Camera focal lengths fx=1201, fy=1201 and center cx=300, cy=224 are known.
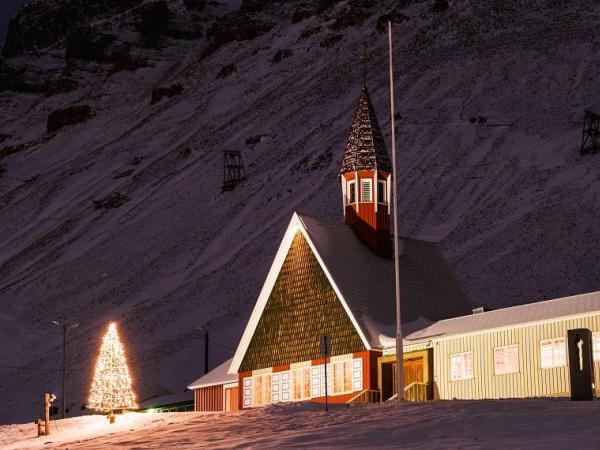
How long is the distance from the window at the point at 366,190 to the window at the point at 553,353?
11.9 m

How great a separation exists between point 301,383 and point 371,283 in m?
3.93

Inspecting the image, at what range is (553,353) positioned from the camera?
31500mm

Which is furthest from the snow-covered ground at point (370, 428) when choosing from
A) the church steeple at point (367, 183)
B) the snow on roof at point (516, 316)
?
the church steeple at point (367, 183)

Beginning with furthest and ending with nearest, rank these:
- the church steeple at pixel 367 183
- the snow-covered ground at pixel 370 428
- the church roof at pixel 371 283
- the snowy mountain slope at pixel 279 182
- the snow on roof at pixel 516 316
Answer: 1. the snowy mountain slope at pixel 279 182
2. the church steeple at pixel 367 183
3. the church roof at pixel 371 283
4. the snow on roof at pixel 516 316
5. the snow-covered ground at pixel 370 428

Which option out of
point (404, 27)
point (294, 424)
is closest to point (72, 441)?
point (294, 424)

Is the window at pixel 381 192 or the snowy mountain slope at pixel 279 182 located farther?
the snowy mountain slope at pixel 279 182

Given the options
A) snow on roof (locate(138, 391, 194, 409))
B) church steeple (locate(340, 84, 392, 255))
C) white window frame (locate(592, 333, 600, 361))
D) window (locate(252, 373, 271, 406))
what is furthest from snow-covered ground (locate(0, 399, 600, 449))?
snow on roof (locate(138, 391, 194, 409))

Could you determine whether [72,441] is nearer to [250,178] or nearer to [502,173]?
[502,173]

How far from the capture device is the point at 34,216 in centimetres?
12531

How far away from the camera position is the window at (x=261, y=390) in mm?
38688

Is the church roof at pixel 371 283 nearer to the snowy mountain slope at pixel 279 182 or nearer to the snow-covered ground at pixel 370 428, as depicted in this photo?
the snow-covered ground at pixel 370 428

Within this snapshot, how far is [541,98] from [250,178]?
88.9 ft

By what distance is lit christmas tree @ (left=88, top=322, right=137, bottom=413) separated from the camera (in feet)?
108

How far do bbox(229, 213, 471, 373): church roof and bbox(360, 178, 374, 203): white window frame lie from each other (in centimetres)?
143
